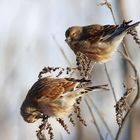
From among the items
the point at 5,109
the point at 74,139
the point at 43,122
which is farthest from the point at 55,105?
the point at 5,109

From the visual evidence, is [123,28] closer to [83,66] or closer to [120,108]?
[83,66]

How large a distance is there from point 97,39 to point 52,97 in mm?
341

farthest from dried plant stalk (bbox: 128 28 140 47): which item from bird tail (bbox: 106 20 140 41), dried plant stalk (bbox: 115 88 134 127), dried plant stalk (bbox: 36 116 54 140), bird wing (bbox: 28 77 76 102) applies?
dried plant stalk (bbox: 36 116 54 140)

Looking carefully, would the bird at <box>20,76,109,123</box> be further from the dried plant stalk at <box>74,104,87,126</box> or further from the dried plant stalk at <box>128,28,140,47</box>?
the dried plant stalk at <box>128,28,140,47</box>

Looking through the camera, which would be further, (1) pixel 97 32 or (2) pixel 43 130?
(1) pixel 97 32

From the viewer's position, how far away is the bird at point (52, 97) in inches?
121

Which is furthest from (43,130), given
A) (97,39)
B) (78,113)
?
(97,39)

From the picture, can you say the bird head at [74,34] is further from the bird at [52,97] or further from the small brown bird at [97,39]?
the bird at [52,97]

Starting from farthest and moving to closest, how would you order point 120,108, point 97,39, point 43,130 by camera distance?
1. point 97,39
2. point 43,130
3. point 120,108

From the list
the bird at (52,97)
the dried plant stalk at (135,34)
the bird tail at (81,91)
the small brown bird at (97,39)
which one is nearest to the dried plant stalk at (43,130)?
the bird at (52,97)

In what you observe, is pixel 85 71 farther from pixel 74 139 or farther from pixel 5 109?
pixel 5 109

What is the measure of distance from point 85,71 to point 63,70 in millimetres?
110

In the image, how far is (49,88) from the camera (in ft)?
10.1

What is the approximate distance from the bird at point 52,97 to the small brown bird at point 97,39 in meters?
0.15
